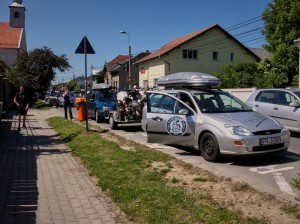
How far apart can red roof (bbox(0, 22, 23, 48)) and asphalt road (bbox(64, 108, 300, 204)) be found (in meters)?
63.0

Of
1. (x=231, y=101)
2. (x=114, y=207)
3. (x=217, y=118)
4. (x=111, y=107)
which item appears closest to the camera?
(x=114, y=207)

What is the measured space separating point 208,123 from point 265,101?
5.66 metres

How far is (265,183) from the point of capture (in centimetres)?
604

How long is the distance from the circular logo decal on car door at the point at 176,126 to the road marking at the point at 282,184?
2.36 meters

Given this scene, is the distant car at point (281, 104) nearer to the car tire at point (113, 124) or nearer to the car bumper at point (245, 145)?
the car bumper at point (245, 145)

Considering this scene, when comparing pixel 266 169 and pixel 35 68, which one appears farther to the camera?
pixel 35 68

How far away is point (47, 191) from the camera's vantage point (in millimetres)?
6133

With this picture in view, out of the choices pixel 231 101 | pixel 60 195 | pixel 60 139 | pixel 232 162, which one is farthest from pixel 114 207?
pixel 60 139

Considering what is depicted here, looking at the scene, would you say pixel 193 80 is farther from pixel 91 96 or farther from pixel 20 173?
pixel 91 96

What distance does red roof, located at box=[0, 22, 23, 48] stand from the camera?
6575 centimetres

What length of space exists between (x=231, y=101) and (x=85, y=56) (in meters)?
5.87

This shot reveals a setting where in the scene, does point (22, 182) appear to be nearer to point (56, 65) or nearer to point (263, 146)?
point (263, 146)

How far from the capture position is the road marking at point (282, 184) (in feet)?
18.0

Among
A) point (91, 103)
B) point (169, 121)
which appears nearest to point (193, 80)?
→ point (169, 121)
